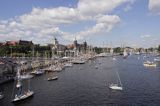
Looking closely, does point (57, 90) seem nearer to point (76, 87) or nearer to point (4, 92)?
point (76, 87)

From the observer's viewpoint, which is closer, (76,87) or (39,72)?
(76,87)

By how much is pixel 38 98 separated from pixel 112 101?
20.8m

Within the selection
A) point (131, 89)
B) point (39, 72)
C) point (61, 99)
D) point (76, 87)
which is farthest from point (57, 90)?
point (39, 72)

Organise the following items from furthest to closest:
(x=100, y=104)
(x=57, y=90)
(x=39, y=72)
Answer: (x=39, y=72) → (x=57, y=90) → (x=100, y=104)

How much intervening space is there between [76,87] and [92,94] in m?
13.1

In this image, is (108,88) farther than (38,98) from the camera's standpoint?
Yes

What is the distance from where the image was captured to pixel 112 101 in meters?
67.8

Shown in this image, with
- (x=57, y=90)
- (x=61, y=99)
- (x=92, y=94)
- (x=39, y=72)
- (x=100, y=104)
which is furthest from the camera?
(x=39, y=72)

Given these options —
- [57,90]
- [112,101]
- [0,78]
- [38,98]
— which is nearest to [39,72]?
[0,78]

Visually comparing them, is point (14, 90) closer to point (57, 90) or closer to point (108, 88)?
point (57, 90)

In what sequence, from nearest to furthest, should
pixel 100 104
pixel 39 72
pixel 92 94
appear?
pixel 100 104 < pixel 92 94 < pixel 39 72

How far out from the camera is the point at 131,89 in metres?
83.7

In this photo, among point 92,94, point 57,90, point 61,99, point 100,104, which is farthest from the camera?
point 57,90

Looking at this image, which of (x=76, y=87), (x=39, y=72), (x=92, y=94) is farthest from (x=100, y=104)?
(x=39, y=72)
